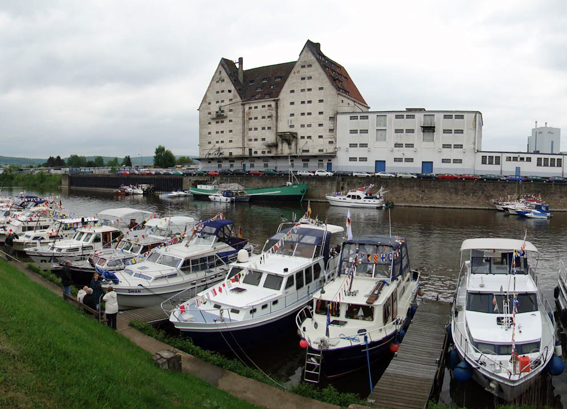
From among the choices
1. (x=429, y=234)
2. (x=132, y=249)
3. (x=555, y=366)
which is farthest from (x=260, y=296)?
(x=429, y=234)

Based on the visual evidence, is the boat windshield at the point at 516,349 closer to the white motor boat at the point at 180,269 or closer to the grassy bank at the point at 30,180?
the white motor boat at the point at 180,269

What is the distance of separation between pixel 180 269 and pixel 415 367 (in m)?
12.0

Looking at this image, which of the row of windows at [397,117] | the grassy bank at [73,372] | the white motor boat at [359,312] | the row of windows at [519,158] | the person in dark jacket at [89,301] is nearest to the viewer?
the grassy bank at [73,372]

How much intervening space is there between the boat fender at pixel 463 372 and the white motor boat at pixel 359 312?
250 cm

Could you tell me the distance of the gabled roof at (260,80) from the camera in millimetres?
92438

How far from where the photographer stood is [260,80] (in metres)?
96.5

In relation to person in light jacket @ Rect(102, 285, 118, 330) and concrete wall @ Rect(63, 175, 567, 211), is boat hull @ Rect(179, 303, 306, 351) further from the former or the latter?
concrete wall @ Rect(63, 175, 567, 211)

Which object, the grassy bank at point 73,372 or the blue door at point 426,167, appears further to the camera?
the blue door at point 426,167

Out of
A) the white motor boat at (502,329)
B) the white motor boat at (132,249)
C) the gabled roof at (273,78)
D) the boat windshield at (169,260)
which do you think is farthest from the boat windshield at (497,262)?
the gabled roof at (273,78)

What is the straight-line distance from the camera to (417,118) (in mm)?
76812

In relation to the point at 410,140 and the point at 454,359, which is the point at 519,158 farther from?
the point at 454,359

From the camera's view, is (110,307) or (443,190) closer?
(110,307)

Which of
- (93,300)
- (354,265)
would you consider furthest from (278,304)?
(93,300)

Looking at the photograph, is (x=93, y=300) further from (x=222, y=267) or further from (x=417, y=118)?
(x=417, y=118)
